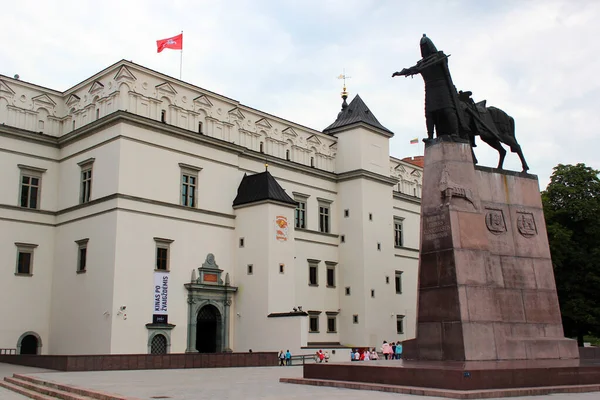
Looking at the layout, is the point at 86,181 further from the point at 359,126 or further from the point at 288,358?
the point at 359,126

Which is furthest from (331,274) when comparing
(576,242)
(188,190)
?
(576,242)

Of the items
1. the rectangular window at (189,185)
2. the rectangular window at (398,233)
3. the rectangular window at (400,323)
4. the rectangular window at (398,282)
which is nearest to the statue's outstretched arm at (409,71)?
the rectangular window at (189,185)

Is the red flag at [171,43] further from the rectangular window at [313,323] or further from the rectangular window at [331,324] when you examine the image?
the rectangular window at [331,324]

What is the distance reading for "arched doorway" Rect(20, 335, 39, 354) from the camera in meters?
34.5

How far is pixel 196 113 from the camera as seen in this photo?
37781 mm

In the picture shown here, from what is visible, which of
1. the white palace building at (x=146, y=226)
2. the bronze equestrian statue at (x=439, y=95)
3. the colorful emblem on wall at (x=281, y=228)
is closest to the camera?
the bronze equestrian statue at (x=439, y=95)

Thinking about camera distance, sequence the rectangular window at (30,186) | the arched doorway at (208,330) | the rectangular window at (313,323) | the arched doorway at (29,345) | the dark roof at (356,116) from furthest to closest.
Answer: the dark roof at (356,116) → the rectangular window at (313,323) → the arched doorway at (208,330) → the rectangular window at (30,186) → the arched doorway at (29,345)

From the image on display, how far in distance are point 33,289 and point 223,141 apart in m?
13.3

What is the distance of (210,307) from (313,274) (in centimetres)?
920

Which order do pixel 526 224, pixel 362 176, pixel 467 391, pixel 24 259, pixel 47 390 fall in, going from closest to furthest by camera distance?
pixel 467 391 < pixel 47 390 < pixel 526 224 < pixel 24 259 < pixel 362 176

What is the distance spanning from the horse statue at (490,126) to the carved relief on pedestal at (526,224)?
5.82ft

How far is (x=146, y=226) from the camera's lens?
1334 inches

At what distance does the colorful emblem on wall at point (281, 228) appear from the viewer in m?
37.7

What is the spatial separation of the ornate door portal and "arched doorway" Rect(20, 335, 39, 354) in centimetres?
836
